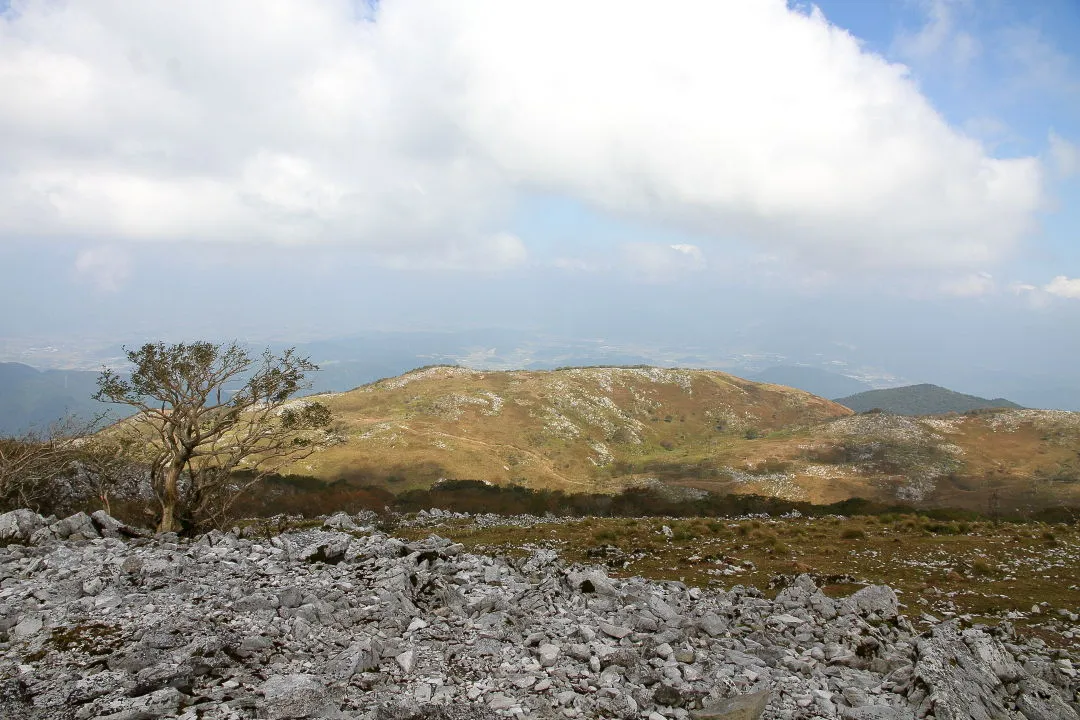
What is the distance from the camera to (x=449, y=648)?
11.2m

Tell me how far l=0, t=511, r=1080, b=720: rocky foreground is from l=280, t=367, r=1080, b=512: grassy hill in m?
60.7

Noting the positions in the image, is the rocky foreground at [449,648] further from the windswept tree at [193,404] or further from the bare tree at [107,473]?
the bare tree at [107,473]

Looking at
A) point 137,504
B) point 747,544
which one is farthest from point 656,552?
point 137,504

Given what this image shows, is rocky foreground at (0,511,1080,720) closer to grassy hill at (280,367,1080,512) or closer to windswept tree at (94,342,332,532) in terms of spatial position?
windswept tree at (94,342,332,532)

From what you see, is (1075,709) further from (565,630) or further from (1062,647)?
(565,630)

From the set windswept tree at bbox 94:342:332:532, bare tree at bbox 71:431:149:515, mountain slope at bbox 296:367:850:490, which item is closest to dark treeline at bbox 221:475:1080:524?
bare tree at bbox 71:431:149:515

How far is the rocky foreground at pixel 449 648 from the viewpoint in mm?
9164

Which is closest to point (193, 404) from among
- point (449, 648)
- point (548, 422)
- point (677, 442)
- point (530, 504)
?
point (449, 648)

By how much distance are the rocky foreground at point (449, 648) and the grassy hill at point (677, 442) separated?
60700mm

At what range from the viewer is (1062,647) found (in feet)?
43.9

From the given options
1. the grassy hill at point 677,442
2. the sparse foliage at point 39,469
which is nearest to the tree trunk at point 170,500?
the sparse foliage at point 39,469

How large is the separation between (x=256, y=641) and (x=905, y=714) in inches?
487

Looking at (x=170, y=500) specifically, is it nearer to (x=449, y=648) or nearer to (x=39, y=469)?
(x=39, y=469)

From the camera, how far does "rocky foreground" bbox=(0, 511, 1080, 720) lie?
9164 mm
